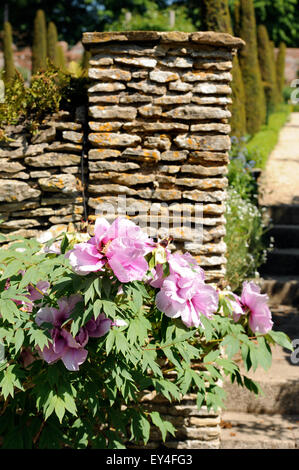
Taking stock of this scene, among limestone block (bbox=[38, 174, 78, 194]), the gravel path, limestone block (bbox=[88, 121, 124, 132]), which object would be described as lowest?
the gravel path

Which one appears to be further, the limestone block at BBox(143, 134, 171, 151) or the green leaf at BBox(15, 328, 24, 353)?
the limestone block at BBox(143, 134, 171, 151)

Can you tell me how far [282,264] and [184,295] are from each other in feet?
A: 12.7

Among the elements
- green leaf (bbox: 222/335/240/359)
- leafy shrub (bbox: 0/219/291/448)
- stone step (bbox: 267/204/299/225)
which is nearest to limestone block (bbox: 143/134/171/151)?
leafy shrub (bbox: 0/219/291/448)

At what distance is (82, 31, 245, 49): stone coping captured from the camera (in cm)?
313

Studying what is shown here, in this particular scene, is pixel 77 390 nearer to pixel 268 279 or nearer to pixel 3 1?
pixel 268 279

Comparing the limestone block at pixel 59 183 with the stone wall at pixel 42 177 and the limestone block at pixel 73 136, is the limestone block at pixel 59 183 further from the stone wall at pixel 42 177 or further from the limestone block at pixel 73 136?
the limestone block at pixel 73 136

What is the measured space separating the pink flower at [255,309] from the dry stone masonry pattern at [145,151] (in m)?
0.62

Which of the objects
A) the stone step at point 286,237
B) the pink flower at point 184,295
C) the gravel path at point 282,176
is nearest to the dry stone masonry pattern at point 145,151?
the pink flower at point 184,295

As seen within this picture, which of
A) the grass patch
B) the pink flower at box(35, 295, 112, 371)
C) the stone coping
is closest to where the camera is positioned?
the pink flower at box(35, 295, 112, 371)

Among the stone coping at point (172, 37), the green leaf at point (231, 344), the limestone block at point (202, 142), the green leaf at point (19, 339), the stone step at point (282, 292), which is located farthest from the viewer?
the stone step at point (282, 292)

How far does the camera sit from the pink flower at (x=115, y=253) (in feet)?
6.44

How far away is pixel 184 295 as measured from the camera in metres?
2.26

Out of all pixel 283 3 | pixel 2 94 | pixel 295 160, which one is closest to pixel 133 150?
pixel 2 94

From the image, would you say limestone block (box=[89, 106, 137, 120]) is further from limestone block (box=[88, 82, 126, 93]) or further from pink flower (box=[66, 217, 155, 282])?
pink flower (box=[66, 217, 155, 282])
